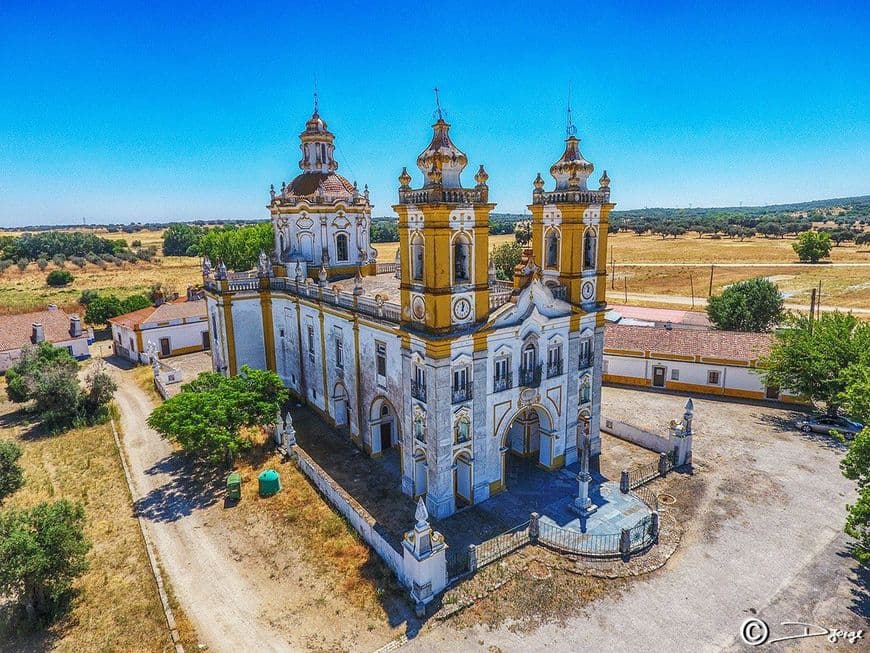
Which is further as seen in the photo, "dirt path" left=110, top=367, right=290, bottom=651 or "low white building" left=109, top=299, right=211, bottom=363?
"low white building" left=109, top=299, right=211, bottom=363

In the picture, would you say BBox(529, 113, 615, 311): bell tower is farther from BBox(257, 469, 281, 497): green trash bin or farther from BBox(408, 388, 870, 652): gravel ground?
BBox(257, 469, 281, 497): green trash bin

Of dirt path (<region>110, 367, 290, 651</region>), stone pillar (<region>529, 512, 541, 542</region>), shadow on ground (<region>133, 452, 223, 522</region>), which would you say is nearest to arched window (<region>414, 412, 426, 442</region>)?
stone pillar (<region>529, 512, 541, 542</region>)

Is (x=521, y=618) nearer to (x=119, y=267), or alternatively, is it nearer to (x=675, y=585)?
(x=675, y=585)

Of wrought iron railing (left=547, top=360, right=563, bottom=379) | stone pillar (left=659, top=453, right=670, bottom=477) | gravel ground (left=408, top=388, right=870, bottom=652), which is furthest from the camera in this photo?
stone pillar (left=659, top=453, right=670, bottom=477)

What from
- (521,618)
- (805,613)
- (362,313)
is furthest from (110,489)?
(805,613)

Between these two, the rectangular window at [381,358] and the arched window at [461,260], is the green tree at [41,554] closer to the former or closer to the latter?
the rectangular window at [381,358]

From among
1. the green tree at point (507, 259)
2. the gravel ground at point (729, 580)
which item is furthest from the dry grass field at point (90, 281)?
the gravel ground at point (729, 580)
